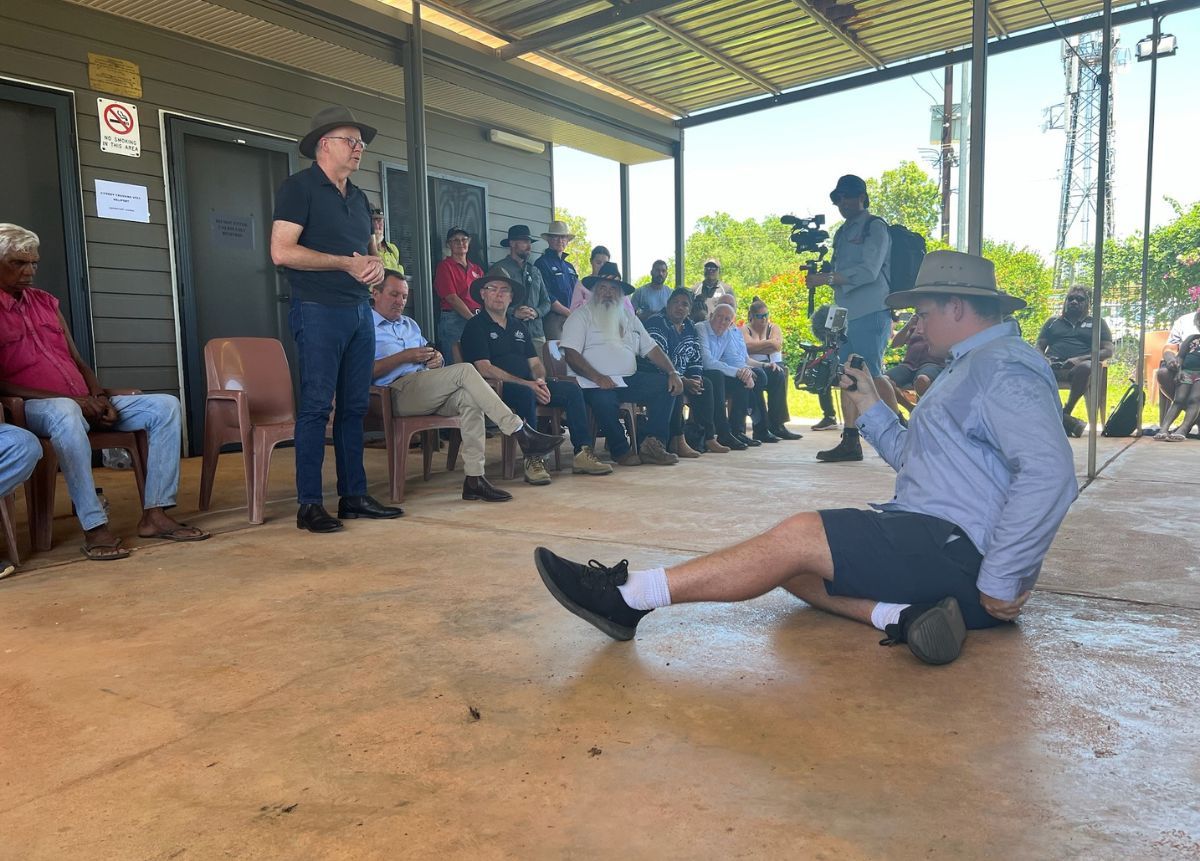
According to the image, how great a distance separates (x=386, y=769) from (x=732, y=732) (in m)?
0.58

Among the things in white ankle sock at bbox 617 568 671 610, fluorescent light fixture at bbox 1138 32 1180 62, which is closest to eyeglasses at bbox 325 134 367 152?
white ankle sock at bbox 617 568 671 610

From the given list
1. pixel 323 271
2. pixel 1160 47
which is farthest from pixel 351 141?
pixel 1160 47

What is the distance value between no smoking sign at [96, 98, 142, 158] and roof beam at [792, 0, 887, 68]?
418 cm

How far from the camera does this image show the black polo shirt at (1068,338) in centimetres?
696

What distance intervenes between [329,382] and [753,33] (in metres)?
4.28

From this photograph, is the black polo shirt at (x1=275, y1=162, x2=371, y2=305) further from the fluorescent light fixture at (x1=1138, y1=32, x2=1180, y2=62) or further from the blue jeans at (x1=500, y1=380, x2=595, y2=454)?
the fluorescent light fixture at (x1=1138, y1=32, x2=1180, y2=62)

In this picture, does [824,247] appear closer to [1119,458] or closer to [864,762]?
[1119,458]

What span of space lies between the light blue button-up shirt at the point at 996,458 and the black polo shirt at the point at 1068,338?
19.5 ft

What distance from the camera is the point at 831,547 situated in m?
1.80

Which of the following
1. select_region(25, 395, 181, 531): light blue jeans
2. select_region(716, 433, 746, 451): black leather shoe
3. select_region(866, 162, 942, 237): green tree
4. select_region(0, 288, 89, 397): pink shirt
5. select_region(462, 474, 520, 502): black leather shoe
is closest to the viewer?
select_region(25, 395, 181, 531): light blue jeans

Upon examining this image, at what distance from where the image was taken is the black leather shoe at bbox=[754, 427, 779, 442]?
640cm

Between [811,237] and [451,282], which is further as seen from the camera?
[451,282]

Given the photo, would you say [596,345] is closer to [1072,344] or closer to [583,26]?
[583,26]

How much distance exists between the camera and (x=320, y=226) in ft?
10.2
